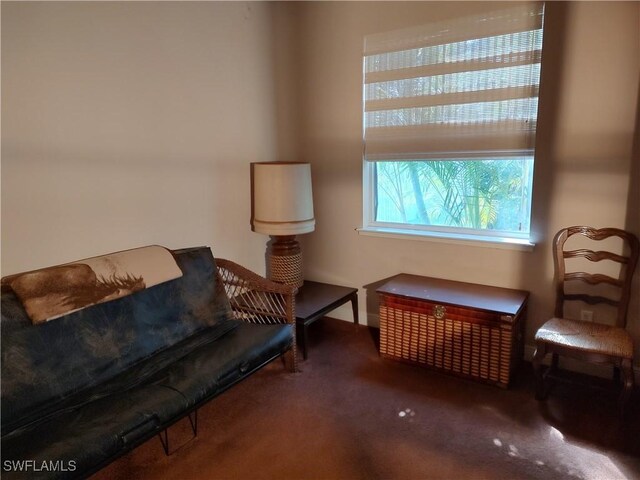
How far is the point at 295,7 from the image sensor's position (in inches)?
135

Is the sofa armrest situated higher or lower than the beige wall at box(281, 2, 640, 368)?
lower

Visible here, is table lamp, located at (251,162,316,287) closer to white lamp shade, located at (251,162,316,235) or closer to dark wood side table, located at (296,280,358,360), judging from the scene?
white lamp shade, located at (251,162,316,235)

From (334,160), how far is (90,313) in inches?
81.7

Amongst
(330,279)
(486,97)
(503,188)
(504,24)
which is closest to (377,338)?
A: (330,279)

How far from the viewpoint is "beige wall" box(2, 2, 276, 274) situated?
2.06 m

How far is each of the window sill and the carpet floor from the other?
2.52 feet

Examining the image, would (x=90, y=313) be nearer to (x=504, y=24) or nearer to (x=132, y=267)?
(x=132, y=267)

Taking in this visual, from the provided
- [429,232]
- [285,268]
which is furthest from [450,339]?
[285,268]

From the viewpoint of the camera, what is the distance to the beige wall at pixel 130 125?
2.06 meters

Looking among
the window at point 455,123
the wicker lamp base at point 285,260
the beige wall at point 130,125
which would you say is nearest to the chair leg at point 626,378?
the window at point 455,123

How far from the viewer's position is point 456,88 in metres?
2.88

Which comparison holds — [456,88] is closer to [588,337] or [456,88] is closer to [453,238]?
[453,238]

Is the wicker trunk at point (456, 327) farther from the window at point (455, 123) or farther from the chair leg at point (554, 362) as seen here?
the window at point (455, 123)

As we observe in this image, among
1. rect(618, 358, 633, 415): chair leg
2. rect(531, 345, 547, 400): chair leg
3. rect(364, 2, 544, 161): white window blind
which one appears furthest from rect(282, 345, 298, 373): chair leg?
rect(618, 358, 633, 415): chair leg
